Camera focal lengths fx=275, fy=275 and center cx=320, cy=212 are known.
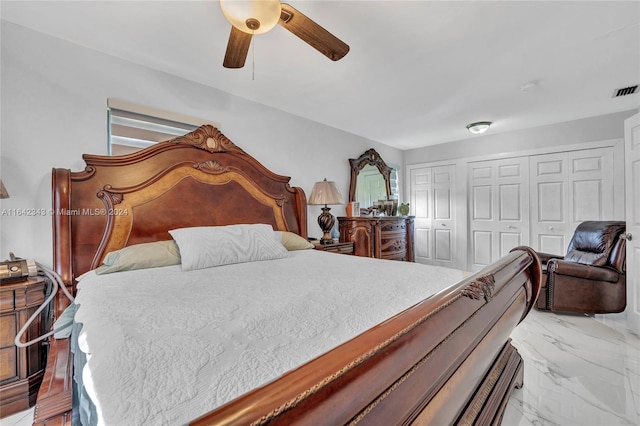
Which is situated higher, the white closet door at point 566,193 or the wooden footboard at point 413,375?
the white closet door at point 566,193

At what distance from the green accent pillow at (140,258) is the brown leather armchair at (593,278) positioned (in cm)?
364

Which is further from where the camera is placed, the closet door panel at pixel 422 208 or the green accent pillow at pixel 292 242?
the closet door panel at pixel 422 208

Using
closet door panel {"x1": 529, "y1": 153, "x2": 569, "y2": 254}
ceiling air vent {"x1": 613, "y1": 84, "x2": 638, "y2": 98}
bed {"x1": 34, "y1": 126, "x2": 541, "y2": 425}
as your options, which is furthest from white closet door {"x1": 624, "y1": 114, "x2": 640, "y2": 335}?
bed {"x1": 34, "y1": 126, "x2": 541, "y2": 425}

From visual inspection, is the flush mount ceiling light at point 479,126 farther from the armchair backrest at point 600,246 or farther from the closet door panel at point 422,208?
the armchair backrest at point 600,246

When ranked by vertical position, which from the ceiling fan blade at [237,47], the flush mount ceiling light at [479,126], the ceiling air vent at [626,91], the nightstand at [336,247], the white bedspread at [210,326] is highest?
the ceiling air vent at [626,91]

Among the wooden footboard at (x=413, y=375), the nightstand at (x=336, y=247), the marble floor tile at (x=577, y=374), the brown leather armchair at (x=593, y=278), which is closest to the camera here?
the wooden footboard at (x=413, y=375)

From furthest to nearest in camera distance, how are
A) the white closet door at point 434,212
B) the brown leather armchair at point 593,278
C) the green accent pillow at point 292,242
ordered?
the white closet door at point 434,212 → the brown leather armchair at point 593,278 → the green accent pillow at point 292,242

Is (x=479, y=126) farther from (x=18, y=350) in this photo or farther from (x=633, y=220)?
(x=18, y=350)

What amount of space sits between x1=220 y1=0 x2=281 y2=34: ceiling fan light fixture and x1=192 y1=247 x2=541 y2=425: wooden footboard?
141 centimetres

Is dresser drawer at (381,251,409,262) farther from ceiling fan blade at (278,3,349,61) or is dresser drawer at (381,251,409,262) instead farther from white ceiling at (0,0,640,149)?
ceiling fan blade at (278,3,349,61)

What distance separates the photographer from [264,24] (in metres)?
1.36

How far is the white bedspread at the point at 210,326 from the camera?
557 mm

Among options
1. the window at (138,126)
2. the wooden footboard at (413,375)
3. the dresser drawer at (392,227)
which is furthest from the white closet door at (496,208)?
the window at (138,126)

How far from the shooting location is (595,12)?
68.7 inches
